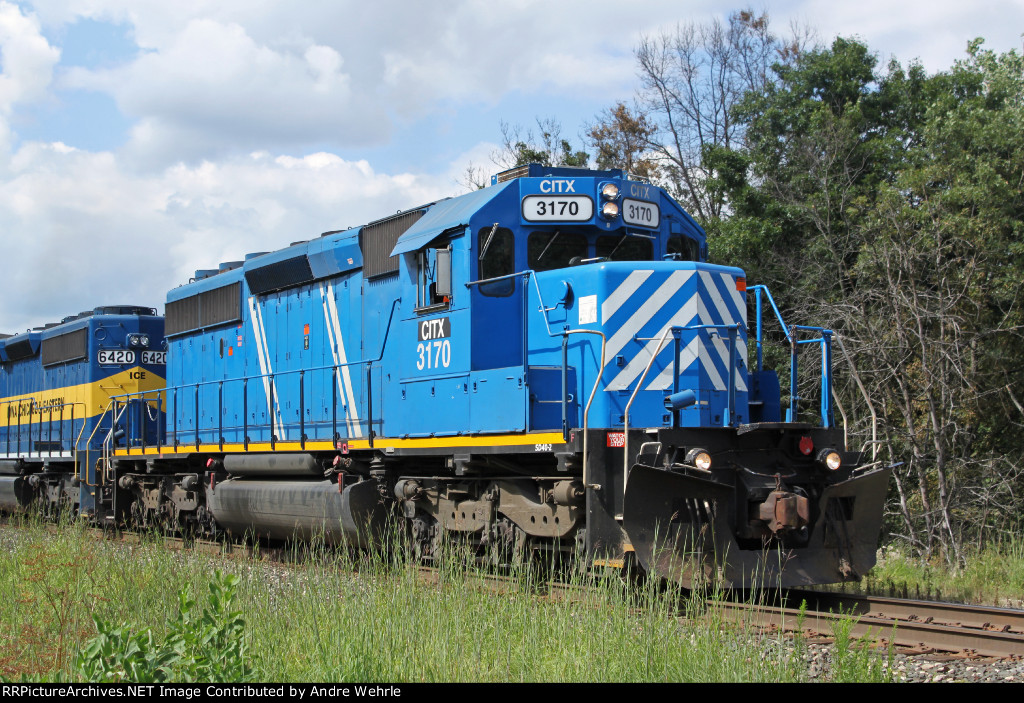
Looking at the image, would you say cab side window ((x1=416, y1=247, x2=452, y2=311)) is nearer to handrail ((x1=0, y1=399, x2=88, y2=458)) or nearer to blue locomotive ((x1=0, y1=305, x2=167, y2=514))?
blue locomotive ((x1=0, y1=305, x2=167, y2=514))

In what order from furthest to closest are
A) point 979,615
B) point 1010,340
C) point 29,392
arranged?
point 29,392 < point 1010,340 < point 979,615

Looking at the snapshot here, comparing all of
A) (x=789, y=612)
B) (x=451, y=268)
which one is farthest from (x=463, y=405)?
(x=789, y=612)

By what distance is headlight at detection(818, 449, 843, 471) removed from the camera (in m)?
7.74

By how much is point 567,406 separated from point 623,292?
104 centimetres

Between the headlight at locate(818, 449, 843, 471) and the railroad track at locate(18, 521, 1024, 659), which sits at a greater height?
the headlight at locate(818, 449, 843, 471)

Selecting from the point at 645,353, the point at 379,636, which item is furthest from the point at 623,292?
the point at 379,636

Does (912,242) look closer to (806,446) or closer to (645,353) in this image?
(806,446)

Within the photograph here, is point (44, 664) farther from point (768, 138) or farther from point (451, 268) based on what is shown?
point (768, 138)

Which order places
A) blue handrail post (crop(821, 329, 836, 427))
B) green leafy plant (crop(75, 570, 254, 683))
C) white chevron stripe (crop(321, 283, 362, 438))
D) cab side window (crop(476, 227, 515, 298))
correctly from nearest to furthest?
green leafy plant (crop(75, 570, 254, 683)) → blue handrail post (crop(821, 329, 836, 427)) → cab side window (crop(476, 227, 515, 298)) → white chevron stripe (crop(321, 283, 362, 438))

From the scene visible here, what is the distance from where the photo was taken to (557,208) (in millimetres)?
8414

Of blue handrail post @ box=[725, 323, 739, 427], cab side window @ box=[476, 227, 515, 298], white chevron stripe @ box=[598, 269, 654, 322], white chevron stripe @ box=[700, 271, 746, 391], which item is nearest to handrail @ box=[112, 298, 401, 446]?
cab side window @ box=[476, 227, 515, 298]

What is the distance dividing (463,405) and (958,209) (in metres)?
10.1

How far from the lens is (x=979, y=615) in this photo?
672cm

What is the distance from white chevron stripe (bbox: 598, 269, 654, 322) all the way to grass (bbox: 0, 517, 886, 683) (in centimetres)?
243
